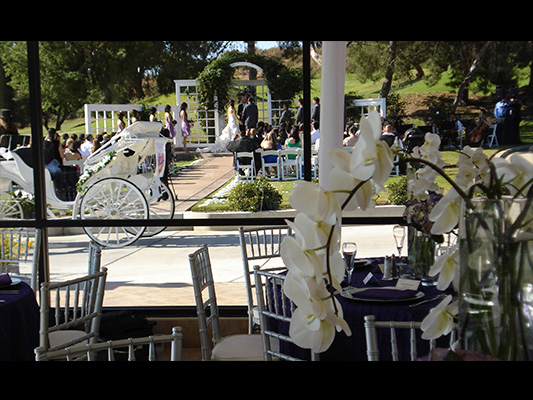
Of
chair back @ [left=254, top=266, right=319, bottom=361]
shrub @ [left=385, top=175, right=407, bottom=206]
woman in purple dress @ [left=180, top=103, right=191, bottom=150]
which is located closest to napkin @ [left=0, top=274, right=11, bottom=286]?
chair back @ [left=254, top=266, right=319, bottom=361]

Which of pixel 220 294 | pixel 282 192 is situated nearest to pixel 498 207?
pixel 220 294

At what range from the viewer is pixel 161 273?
6.52 m

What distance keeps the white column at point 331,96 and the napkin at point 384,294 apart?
659 mm

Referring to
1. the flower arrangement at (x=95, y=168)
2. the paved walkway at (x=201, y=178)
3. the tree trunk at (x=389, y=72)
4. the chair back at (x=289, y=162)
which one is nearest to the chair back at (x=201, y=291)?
the chair back at (x=289, y=162)

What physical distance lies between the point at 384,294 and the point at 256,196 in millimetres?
4122

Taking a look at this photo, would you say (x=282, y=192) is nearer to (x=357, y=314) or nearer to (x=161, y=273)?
(x=161, y=273)

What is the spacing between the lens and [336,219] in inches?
27.4

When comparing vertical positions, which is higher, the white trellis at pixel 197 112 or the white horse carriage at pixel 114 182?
the white trellis at pixel 197 112

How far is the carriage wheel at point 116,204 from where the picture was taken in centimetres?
764

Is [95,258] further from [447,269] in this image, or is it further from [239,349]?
[447,269]

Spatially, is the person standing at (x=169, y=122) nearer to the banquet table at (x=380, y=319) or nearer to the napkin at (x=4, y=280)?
the napkin at (x=4, y=280)

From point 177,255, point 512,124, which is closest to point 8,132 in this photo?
point 177,255

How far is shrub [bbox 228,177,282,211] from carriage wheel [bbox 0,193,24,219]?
3049mm

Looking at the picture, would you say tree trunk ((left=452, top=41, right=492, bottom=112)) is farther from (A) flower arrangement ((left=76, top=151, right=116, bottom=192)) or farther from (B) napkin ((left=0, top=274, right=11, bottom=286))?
(B) napkin ((left=0, top=274, right=11, bottom=286))
